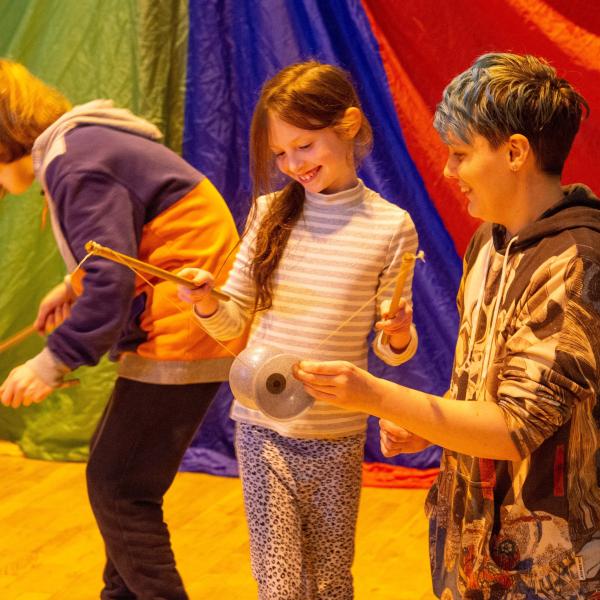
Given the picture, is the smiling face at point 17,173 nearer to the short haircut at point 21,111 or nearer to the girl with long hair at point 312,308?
the short haircut at point 21,111

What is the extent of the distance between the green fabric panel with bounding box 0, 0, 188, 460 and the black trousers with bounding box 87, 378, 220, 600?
4.79 feet

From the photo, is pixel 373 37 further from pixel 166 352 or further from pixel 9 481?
pixel 9 481

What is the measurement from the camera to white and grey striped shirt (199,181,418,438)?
5.47ft

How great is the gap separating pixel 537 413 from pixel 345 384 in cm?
22

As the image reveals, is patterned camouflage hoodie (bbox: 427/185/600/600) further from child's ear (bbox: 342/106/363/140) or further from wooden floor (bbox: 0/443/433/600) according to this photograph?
wooden floor (bbox: 0/443/433/600)

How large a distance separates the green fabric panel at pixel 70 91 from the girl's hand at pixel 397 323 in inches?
70.4

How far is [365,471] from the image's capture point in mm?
3174

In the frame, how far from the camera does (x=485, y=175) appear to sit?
1.26 m

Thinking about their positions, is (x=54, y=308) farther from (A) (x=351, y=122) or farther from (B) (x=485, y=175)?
(B) (x=485, y=175)

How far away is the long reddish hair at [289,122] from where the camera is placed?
166 centimetres

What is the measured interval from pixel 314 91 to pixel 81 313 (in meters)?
0.54

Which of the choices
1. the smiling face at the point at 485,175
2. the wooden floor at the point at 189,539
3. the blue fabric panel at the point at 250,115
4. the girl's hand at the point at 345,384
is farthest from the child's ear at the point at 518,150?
the blue fabric panel at the point at 250,115

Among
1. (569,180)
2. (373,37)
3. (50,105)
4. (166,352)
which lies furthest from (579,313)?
(373,37)

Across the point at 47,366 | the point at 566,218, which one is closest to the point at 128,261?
the point at 47,366
